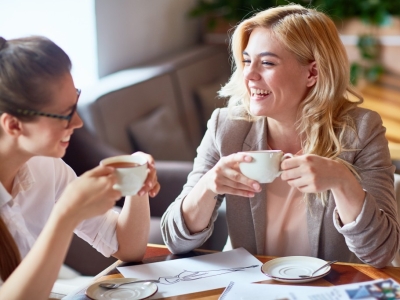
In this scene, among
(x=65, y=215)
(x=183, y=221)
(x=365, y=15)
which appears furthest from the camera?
(x=365, y=15)

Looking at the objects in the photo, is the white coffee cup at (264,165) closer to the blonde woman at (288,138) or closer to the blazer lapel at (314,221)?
the blonde woman at (288,138)

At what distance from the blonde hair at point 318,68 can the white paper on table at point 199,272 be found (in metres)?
0.39

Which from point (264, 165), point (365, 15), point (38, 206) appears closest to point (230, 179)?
point (264, 165)

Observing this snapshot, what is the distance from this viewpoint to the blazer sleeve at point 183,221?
1604 millimetres

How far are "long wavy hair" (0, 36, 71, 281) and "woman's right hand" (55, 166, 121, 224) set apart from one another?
0.19 meters

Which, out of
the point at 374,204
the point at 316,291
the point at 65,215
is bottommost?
the point at 316,291

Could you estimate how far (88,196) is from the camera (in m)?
1.17

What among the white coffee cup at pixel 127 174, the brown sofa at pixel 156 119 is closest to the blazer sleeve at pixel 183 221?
the white coffee cup at pixel 127 174

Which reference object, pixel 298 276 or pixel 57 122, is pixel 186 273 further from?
pixel 57 122

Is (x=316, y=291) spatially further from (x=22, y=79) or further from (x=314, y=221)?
(x=22, y=79)

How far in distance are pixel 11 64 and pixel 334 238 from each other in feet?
3.10

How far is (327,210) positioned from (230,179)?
340mm

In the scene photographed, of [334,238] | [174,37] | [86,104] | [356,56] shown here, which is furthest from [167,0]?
[334,238]

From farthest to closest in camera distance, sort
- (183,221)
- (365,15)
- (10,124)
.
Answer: (365,15)
(183,221)
(10,124)
